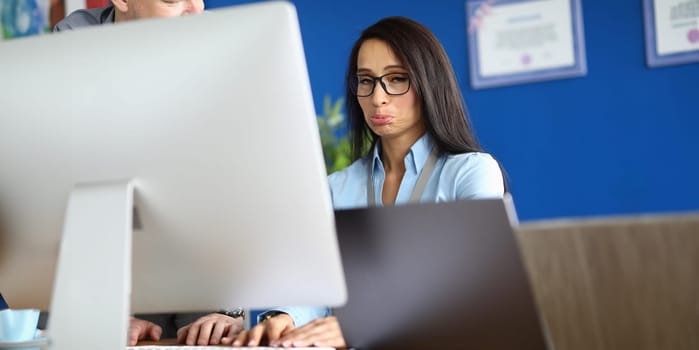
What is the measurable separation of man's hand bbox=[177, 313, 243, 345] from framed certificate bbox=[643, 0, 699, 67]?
2829mm

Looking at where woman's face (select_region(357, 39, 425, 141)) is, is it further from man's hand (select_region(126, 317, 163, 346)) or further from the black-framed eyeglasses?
man's hand (select_region(126, 317, 163, 346))

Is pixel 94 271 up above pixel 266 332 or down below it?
above

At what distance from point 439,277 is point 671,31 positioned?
3.05 metres

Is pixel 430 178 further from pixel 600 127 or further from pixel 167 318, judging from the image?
pixel 600 127

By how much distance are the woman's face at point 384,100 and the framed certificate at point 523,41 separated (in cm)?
191

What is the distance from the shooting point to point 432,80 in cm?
214

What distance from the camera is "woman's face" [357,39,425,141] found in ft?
6.99

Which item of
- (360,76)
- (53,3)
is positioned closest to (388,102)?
(360,76)

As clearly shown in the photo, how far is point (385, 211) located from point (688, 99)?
3032mm

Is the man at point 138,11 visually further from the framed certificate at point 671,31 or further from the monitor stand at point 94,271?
the framed certificate at point 671,31

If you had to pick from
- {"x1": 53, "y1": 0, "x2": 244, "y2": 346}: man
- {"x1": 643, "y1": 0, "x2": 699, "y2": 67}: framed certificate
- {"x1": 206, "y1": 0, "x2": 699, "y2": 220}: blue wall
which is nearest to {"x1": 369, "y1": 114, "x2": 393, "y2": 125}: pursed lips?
{"x1": 53, "y1": 0, "x2": 244, "y2": 346}: man

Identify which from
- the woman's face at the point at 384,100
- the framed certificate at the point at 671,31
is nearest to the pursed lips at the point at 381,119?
the woman's face at the point at 384,100

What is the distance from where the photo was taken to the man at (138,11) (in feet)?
7.43

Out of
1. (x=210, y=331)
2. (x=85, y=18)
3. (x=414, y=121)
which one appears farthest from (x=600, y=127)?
(x=210, y=331)
